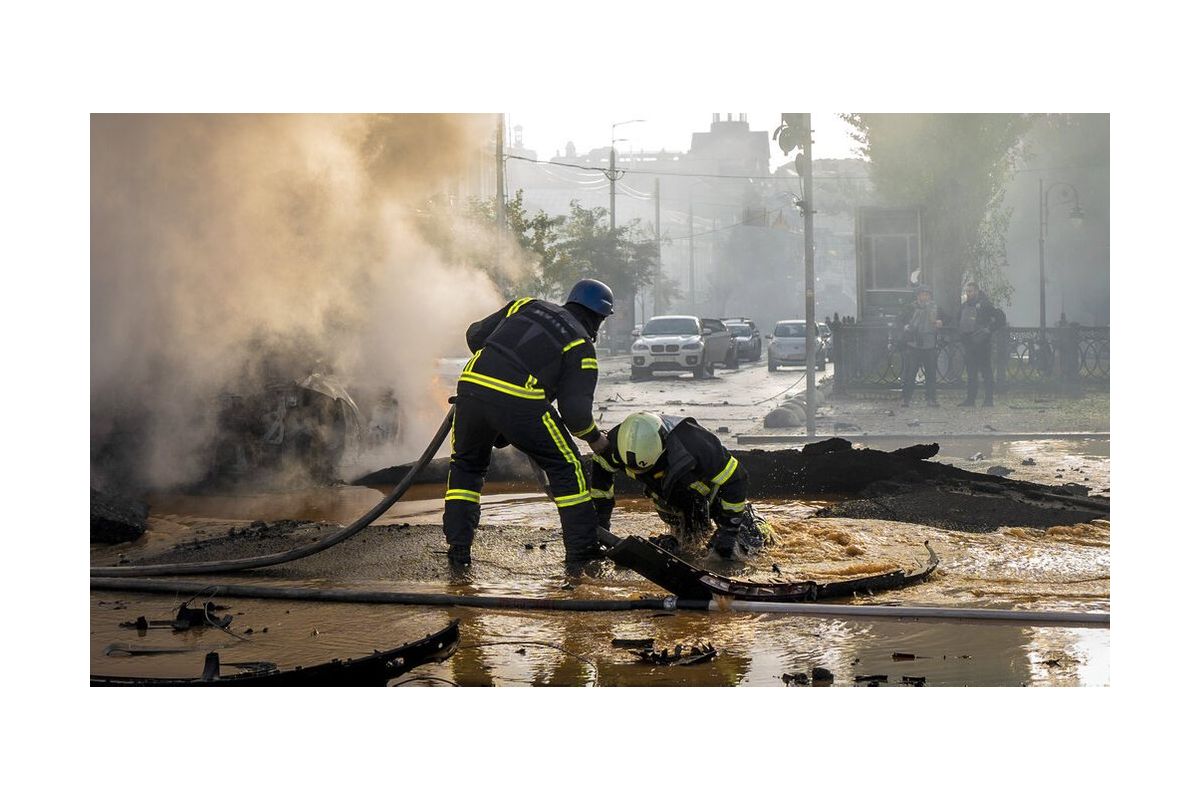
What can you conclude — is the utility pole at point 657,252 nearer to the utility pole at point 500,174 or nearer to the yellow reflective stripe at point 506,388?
the utility pole at point 500,174

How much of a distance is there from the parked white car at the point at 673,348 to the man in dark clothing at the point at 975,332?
1026cm

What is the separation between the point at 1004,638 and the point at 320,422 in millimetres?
8560

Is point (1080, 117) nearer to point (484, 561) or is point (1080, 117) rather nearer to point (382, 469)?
point (382, 469)

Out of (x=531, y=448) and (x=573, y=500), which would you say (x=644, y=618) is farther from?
(x=531, y=448)

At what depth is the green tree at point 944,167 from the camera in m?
24.7

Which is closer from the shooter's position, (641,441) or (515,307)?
(641,441)

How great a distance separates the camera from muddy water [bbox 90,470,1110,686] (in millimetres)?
5184

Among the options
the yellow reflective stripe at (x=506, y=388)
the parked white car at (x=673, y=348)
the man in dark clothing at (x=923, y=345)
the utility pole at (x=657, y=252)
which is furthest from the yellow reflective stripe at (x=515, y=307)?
the utility pole at (x=657, y=252)

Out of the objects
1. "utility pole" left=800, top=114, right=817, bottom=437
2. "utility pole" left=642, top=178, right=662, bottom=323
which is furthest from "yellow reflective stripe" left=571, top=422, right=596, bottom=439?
"utility pole" left=642, top=178, right=662, bottom=323

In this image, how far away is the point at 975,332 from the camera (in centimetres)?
1917

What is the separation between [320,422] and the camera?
12.6 metres

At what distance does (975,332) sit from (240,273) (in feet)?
38.0

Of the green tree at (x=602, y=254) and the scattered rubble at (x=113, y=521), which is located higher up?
the green tree at (x=602, y=254)

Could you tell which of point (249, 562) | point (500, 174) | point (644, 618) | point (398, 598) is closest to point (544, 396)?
point (398, 598)
